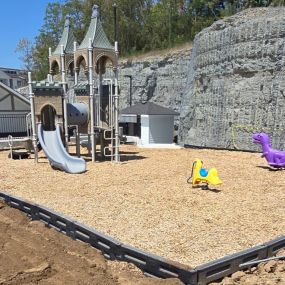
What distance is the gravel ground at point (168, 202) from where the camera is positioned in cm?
A: 484

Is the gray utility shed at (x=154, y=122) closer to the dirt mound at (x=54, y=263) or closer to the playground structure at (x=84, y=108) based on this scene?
the playground structure at (x=84, y=108)

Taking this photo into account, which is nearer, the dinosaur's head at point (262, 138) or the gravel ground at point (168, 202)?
the gravel ground at point (168, 202)

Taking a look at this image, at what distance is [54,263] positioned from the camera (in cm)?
417

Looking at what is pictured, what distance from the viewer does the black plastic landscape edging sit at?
3.70 metres

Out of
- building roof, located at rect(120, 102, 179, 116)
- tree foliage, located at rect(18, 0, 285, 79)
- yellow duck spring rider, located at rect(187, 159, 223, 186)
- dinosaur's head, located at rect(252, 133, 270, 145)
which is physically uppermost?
tree foliage, located at rect(18, 0, 285, 79)

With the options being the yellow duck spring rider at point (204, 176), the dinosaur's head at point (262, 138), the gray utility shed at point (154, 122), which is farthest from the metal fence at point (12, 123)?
the yellow duck spring rider at point (204, 176)

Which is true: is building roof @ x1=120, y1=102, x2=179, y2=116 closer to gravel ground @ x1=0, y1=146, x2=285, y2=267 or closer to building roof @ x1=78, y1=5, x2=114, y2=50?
building roof @ x1=78, y1=5, x2=114, y2=50

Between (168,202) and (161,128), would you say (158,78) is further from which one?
(168,202)

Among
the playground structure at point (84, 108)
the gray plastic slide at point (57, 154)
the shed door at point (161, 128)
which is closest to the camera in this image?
the gray plastic slide at point (57, 154)

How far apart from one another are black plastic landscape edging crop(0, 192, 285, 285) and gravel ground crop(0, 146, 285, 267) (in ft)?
1.23

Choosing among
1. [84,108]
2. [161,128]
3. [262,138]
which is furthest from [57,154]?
[161,128]

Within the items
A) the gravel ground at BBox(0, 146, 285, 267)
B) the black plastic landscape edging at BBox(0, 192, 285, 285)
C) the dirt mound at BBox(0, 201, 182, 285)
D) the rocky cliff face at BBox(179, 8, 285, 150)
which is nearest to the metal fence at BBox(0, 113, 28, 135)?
the rocky cliff face at BBox(179, 8, 285, 150)

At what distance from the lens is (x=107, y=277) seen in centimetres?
390

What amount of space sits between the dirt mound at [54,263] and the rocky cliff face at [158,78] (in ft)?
58.2
